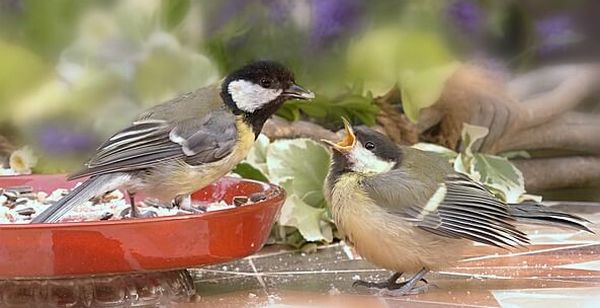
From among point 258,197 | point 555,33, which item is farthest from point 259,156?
point 555,33

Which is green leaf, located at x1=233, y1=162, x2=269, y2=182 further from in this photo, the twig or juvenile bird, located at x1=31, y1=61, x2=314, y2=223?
juvenile bird, located at x1=31, y1=61, x2=314, y2=223

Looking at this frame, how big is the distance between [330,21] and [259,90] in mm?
574

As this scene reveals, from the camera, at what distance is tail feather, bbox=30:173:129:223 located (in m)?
1.45

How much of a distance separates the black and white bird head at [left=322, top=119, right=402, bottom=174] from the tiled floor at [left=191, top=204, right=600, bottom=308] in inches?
6.7

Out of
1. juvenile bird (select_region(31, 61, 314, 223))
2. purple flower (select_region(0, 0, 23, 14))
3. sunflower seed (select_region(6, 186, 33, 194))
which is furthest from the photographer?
purple flower (select_region(0, 0, 23, 14))

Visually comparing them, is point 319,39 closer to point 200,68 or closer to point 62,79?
point 200,68

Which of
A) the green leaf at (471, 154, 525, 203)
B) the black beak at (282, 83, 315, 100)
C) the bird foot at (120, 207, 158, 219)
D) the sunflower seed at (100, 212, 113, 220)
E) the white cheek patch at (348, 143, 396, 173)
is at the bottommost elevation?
the green leaf at (471, 154, 525, 203)

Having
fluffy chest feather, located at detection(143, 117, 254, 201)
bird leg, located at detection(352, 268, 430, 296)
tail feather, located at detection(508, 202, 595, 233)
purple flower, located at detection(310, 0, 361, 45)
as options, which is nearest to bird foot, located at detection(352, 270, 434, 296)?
bird leg, located at detection(352, 268, 430, 296)

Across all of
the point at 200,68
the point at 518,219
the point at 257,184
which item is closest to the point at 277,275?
the point at 257,184

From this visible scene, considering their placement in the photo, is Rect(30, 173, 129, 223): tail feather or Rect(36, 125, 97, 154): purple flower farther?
Rect(36, 125, 97, 154): purple flower

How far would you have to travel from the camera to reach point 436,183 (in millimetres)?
1576

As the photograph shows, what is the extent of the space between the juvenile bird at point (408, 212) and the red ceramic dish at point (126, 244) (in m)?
0.14

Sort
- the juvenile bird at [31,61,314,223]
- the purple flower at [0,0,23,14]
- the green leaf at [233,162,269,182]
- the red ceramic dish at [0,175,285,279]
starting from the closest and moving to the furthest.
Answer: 1. the red ceramic dish at [0,175,285,279]
2. the juvenile bird at [31,61,314,223]
3. the green leaf at [233,162,269,182]
4. the purple flower at [0,0,23,14]

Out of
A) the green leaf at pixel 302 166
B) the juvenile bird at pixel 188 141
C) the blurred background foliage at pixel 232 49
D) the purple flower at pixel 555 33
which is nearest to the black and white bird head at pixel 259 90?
the juvenile bird at pixel 188 141
